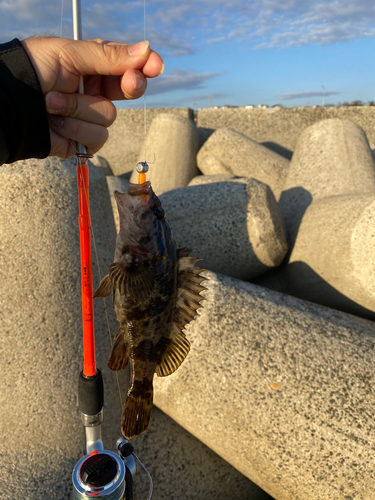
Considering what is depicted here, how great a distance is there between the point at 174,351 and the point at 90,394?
68 centimetres

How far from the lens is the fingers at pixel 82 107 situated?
1.78 m

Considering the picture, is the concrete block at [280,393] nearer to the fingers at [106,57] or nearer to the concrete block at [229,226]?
the concrete block at [229,226]

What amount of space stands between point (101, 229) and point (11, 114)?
165 centimetres

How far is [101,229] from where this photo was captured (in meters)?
3.29

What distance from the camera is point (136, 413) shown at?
168cm

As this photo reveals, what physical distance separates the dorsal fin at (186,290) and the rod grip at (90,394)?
2.38 ft

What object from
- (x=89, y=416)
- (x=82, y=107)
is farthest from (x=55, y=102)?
(x=89, y=416)

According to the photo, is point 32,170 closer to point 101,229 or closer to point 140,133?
point 101,229

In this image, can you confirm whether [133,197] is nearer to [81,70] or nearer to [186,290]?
[186,290]

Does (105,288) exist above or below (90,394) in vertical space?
above

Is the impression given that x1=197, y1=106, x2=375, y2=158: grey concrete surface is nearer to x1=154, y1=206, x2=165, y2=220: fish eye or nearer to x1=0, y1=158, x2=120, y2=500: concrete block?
x1=0, y1=158, x2=120, y2=500: concrete block

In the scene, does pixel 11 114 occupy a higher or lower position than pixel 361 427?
higher

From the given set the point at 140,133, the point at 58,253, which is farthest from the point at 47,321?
the point at 140,133

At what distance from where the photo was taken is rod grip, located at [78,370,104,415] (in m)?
2.12
